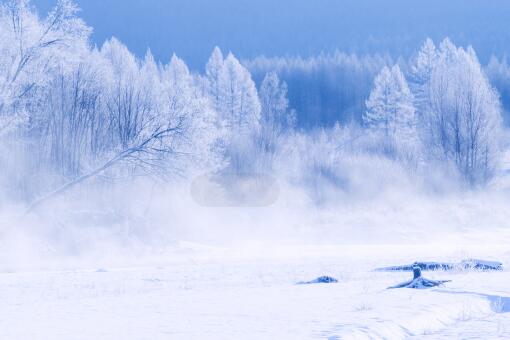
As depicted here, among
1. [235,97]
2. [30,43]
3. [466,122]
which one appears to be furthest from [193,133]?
[235,97]

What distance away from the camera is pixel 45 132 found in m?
36.7

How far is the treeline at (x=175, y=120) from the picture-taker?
84.3 ft

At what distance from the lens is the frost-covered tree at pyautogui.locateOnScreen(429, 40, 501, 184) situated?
4647 centimetres

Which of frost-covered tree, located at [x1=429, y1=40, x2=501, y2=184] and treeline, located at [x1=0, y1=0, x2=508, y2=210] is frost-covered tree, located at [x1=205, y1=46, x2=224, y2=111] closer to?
treeline, located at [x1=0, y1=0, x2=508, y2=210]

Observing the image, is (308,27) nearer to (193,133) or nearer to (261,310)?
(193,133)

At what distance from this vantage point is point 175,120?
2534 cm

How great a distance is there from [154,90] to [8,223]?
533 inches

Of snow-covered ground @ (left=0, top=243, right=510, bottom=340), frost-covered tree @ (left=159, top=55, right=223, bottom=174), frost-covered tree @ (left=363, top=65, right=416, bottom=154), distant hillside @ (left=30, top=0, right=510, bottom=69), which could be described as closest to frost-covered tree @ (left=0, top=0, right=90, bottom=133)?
frost-covered tree @ (left=159, top=55, right=223, bottom=174)

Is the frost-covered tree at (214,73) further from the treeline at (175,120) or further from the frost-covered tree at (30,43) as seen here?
the frost-covered tree at (30,43)

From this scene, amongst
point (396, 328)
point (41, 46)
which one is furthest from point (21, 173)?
point (396, 328)

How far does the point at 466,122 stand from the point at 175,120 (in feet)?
87.5

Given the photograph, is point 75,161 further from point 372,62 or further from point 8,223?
point 372,62

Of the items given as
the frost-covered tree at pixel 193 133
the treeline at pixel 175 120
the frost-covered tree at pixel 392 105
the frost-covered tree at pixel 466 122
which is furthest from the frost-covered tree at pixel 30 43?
the frost-covered tree at pixel 392 105

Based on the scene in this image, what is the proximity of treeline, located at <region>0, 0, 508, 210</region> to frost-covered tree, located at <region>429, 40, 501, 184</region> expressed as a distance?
0.07 m
